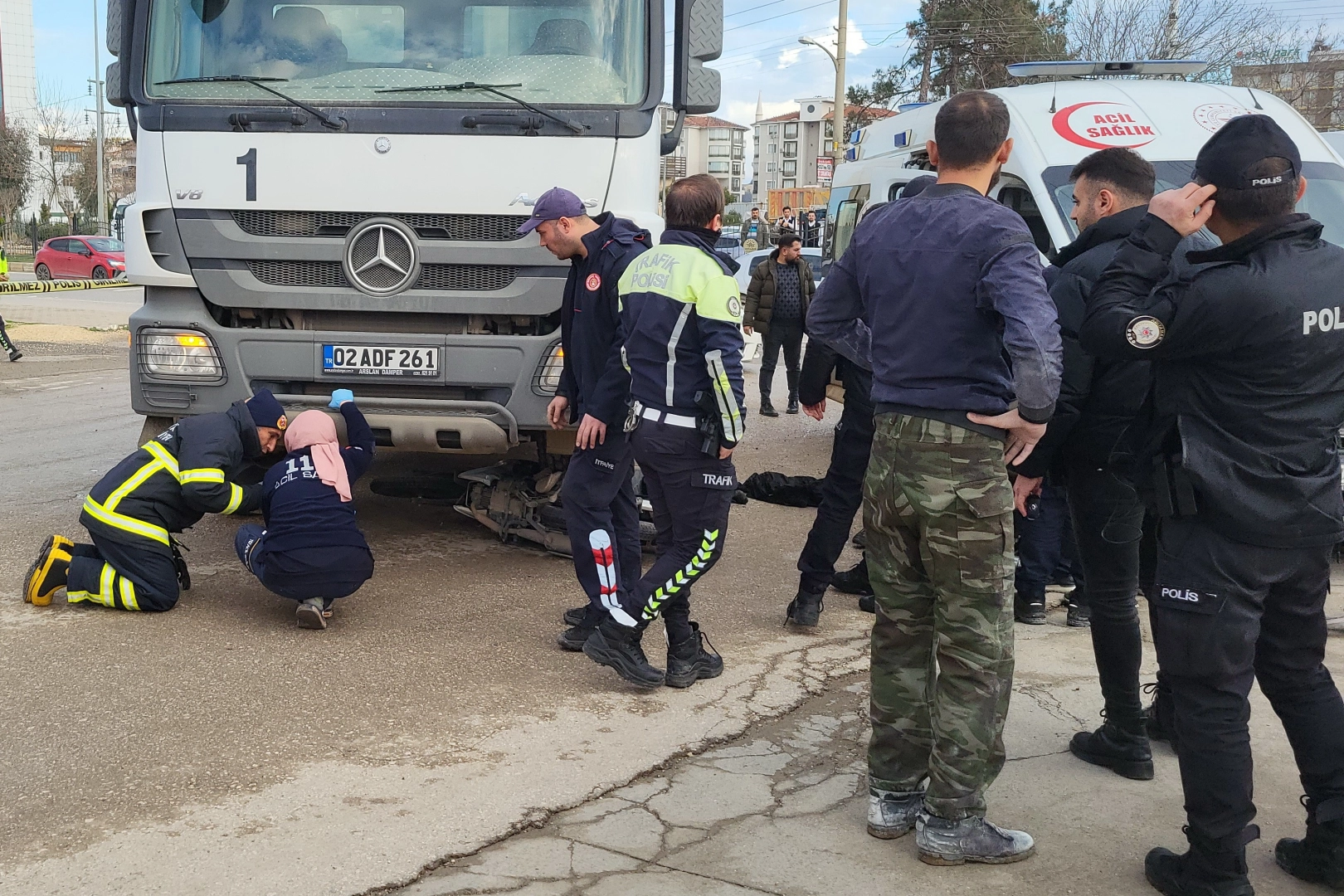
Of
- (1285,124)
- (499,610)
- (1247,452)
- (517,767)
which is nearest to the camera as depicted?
(1247,452)

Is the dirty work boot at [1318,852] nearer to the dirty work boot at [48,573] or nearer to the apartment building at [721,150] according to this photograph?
the dirty work boot at [48,573]

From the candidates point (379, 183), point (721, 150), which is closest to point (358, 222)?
point (379, 183)

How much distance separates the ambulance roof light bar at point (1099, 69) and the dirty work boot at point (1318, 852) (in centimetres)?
705

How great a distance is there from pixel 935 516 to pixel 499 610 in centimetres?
293

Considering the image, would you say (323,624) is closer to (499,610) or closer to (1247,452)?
(499,610)

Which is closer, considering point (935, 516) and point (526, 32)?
point (935, 516)

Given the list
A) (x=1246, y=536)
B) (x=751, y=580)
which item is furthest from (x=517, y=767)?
(x=751, y=580)

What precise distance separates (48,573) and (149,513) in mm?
530

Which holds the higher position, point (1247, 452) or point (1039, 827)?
point (1247, 452)

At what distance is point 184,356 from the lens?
6.14 meters

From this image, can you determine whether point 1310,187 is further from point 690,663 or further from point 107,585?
point 107,585

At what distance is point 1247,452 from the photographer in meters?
3.17

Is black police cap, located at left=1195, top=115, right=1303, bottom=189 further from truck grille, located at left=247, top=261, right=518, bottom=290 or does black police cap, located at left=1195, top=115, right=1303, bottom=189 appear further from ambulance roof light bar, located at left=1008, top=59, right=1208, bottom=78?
ambulance roof light bar, located at left=1008, top=59, right=1208, bottom=78

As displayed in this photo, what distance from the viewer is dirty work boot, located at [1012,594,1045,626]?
6035 mm
